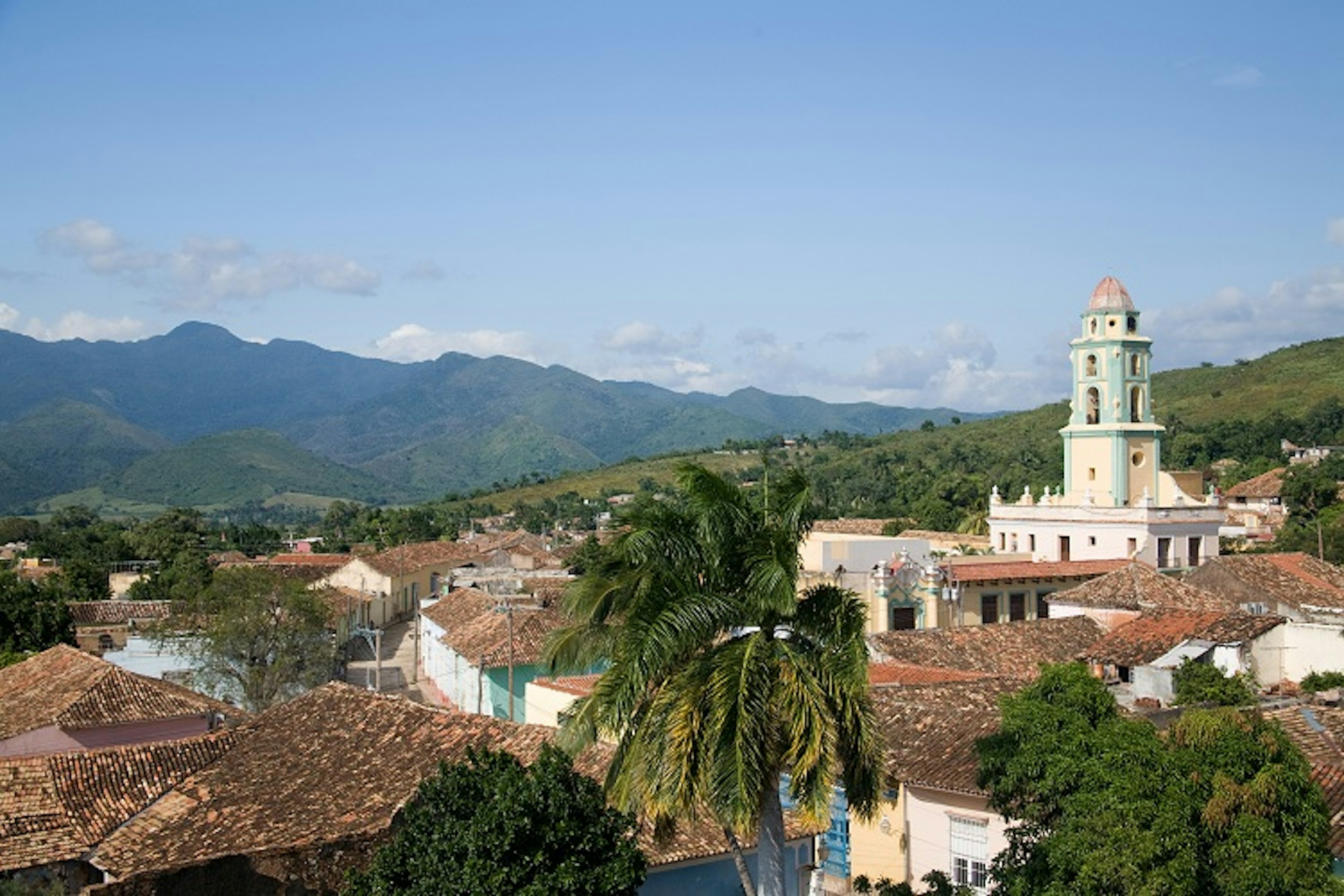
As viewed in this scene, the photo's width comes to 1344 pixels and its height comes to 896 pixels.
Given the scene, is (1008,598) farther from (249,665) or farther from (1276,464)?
(1276,464)

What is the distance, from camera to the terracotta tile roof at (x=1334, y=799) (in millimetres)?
12367

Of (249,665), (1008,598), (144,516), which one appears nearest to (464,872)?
(249,665)

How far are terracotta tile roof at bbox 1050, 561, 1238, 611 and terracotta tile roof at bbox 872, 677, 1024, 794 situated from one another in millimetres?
9939

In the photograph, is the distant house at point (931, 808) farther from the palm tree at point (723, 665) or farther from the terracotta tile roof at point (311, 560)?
the terracotta tile roof at point (311, 560)

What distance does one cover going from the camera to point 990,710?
58.7ft

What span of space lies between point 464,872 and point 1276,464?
81138mm

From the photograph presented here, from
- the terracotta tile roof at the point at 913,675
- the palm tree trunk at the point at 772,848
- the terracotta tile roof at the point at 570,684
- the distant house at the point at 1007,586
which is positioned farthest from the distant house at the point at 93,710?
the distant house at the point at 1007,586

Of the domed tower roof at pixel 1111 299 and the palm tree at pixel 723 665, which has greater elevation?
the domed tower roof at pixel 1111 299

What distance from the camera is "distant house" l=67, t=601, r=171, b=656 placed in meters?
42.8

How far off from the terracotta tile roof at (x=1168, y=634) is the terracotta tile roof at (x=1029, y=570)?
757 centimetres

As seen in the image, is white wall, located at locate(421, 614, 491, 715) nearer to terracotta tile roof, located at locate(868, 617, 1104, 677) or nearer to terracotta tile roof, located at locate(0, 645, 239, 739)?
terracotta tile roof, located at locate(0, 645, 239, 739)

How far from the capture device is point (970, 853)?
1514cm

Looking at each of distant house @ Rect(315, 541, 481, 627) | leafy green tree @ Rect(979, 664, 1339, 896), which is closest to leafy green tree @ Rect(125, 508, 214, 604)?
distant house @ Rect(315, 541, 481, 627)

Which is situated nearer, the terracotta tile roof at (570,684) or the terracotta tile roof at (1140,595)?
the terracotta tile roof at (570,684)
